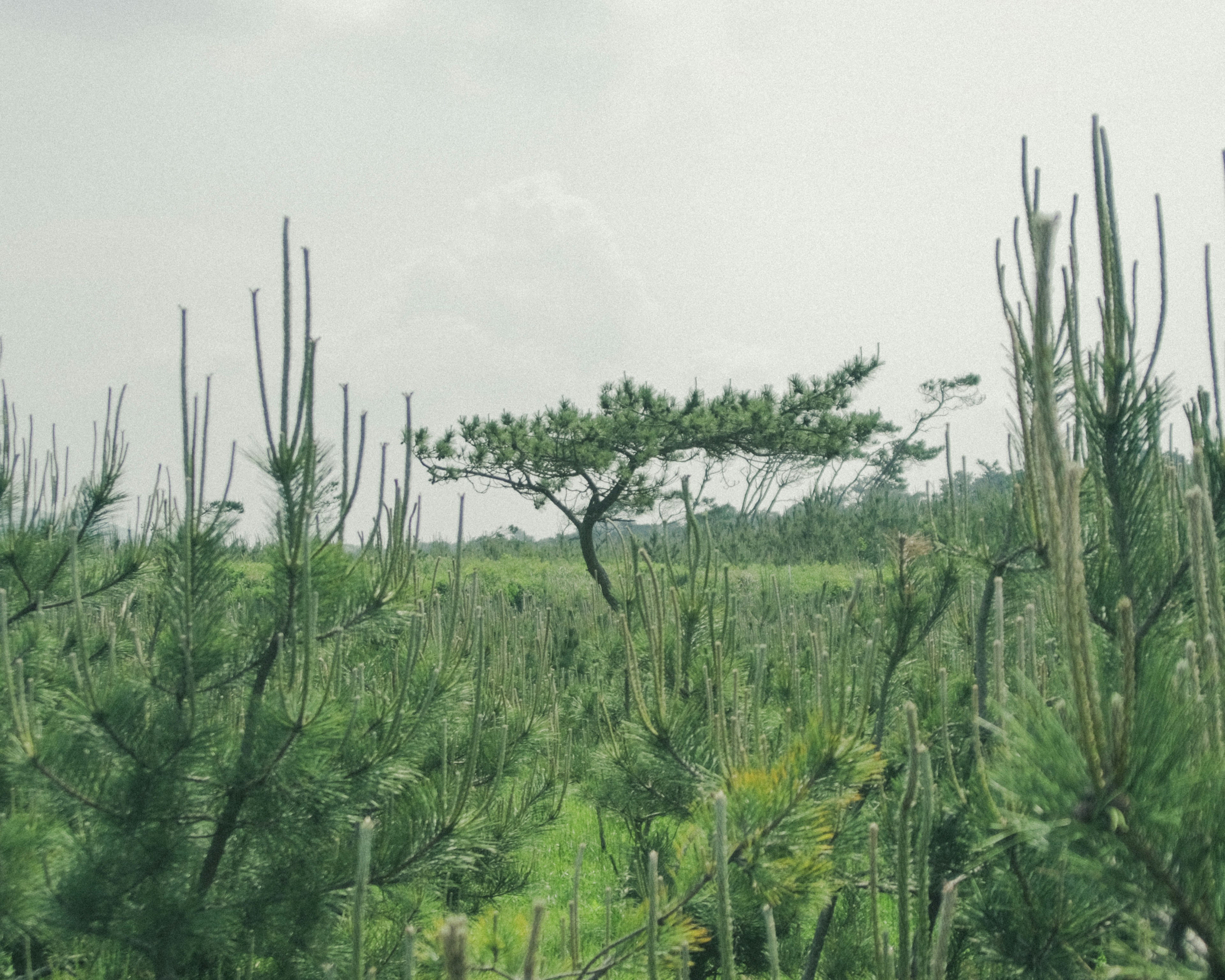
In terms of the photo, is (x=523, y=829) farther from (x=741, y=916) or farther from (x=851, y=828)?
(x=851, y=828)

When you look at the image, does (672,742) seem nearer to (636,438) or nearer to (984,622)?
(984,622)

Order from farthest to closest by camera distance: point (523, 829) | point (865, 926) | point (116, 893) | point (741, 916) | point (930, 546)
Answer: point (865, 926) → point (523, 829) → point (930, 546) → point (741, 916) → point (116, 893)

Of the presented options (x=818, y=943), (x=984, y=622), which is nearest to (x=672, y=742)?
(x=818, y=943)

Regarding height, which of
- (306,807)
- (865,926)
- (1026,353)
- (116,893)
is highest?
(1026,353)

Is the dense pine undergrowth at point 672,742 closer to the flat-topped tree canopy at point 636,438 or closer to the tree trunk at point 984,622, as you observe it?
the tree trunk at point 984,622

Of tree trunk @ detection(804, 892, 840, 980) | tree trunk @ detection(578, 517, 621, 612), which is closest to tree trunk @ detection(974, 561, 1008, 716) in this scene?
tree trunk @ detection(804, 892, 840, 980)

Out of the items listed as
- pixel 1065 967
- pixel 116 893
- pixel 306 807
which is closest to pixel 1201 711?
pixel 1065 967

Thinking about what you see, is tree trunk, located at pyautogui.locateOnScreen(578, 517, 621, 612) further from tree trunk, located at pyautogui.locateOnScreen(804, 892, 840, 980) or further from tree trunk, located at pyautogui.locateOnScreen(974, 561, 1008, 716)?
tree trunk, located at pyautogui.locateOnScreen(804, 892, 840, 980)

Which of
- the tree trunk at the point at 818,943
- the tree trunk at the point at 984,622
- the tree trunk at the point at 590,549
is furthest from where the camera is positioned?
the tree trunk at the point at 590,549

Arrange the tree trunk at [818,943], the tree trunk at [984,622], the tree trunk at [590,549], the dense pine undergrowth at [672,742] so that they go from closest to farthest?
1. the dense pine undergrowth at [672,742]
2. the tree trunk at [818,943]
3. the tree trunk at [984,622]
4. the tree trunk at [590,549]

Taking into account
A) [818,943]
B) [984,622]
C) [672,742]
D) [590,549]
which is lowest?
[818,943]

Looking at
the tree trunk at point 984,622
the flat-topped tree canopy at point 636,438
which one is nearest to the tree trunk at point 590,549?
the flat-topped tree canopy at point 636,438

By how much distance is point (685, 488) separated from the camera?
2191mm

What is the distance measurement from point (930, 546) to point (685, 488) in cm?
97
